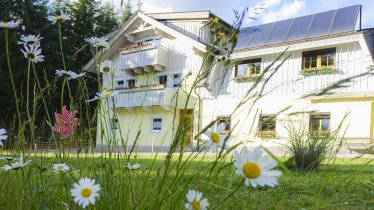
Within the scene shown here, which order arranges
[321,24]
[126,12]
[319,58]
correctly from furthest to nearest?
[126,12] → [321,24] → [319,58]

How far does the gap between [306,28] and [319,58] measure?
1.45 metres

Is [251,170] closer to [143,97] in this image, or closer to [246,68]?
[246,68]

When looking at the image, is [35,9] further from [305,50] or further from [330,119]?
[330,119]

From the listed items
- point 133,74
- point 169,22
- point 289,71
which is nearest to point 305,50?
point 289,71

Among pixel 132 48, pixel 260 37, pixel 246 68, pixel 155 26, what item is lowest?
pixel 246 68

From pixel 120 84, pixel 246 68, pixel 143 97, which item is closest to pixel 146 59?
pixel 143 97

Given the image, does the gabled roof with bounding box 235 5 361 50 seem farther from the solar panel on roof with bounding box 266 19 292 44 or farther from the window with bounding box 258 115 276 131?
the window with bounding box 258 115 276 131

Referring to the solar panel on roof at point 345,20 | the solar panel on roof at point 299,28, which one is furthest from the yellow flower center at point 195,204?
the solar panel on roof at point 299,28

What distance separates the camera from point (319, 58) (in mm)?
11625

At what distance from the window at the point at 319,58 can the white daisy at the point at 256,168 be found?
1190 centimetres

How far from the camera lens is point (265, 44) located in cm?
1246

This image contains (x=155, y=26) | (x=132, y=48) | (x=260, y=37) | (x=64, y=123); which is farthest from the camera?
(x=132, y=48)

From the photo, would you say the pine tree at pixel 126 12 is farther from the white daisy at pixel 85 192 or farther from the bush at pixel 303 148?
the white daisy at pixel 85 192

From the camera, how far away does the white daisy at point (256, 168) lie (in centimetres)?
Result: 46
